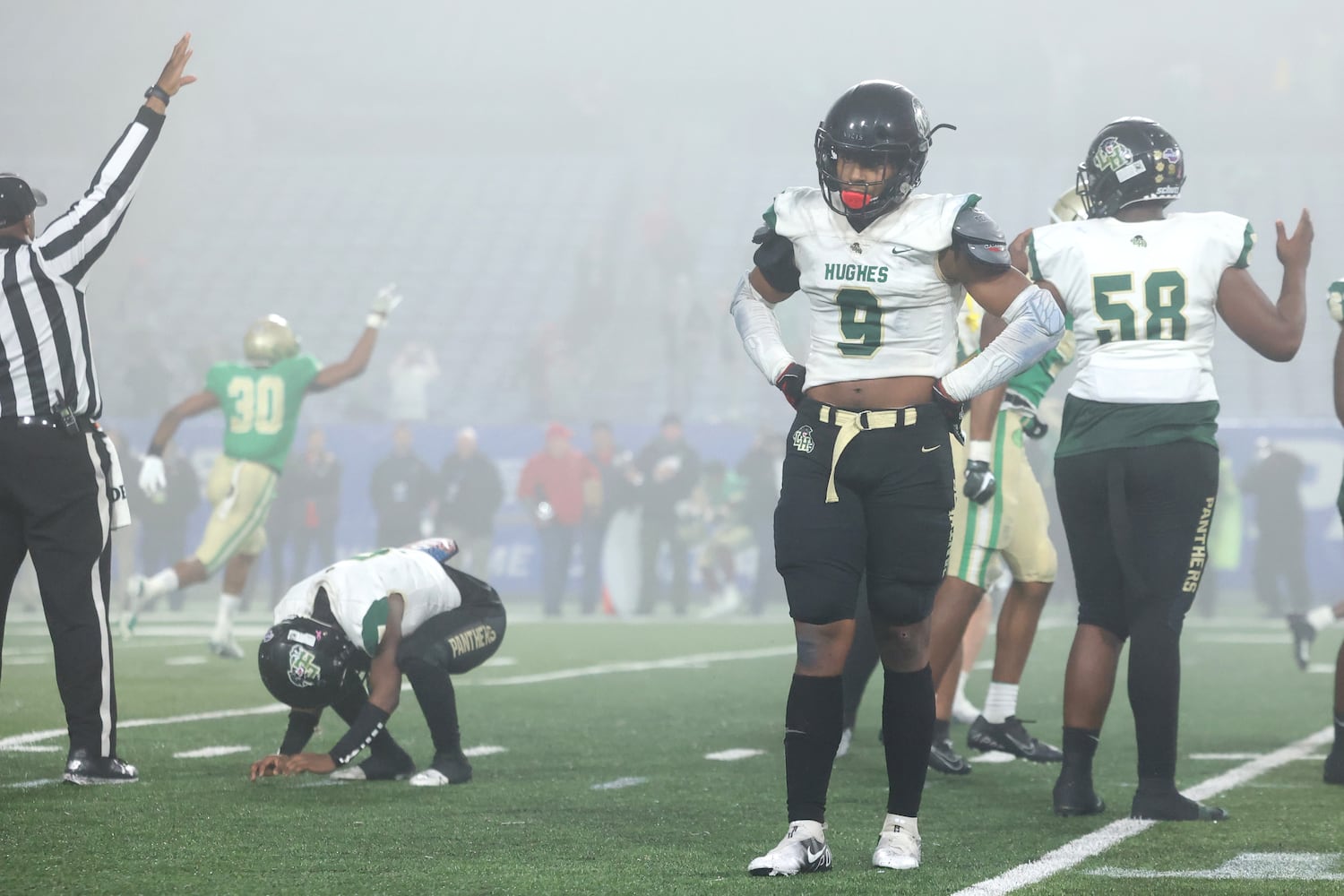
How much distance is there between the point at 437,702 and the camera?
4992 mm

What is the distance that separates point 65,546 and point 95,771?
24.1 inches

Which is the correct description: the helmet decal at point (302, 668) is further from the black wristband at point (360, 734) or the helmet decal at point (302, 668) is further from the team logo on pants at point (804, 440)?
the team logo on pants at point (804, 440)

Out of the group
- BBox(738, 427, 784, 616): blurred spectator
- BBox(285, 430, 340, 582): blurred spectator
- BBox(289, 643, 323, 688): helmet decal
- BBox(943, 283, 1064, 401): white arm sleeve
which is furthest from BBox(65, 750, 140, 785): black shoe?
BBox(285, 430, 340, 582): blurred spectator

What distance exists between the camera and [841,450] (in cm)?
371

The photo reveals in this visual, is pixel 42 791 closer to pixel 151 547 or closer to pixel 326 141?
pixel 151 547

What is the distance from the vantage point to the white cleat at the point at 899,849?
3.63m

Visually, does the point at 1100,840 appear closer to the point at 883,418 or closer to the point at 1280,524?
the point at 883,418

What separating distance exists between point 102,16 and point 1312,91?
1946 cm

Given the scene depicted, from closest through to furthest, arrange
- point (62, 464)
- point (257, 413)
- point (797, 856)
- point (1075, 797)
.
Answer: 1. point (797, 856)
2. point (1075, 797)
3. point (62, 464)
4. point (257, 413)

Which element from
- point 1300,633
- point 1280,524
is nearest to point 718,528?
point 1280,524

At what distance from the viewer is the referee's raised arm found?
192 inches

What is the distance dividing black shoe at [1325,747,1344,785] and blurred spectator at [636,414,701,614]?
10924 mm

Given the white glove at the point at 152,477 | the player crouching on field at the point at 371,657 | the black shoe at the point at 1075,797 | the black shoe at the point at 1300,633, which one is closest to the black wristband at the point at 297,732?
the player crouching on field at the point at 371,657

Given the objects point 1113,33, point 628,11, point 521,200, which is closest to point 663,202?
point 521,200
